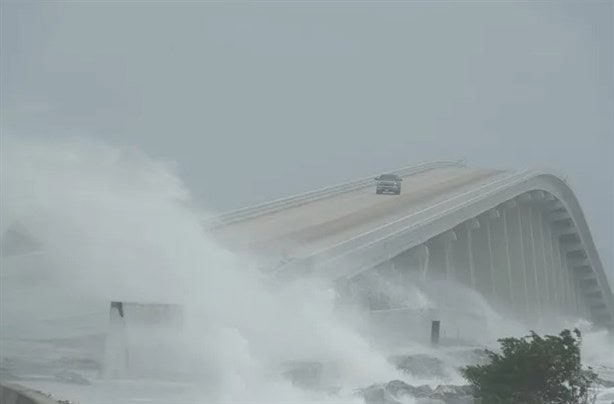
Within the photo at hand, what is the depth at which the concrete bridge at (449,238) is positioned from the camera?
3816 centimetres

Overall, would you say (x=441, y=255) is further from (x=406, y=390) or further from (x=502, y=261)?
(x=406, y=390)

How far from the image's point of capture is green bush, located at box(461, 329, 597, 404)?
51.0 ft

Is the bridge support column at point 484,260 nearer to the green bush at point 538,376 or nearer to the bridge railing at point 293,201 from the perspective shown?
the bridge railing at point 293,201

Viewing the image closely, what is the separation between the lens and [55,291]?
2878 cm

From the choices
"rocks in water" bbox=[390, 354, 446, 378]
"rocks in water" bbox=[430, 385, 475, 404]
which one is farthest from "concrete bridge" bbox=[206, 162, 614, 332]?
"rocks in water" bbox=[430, 385, 475, 404]

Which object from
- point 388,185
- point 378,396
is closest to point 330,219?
point 388,185

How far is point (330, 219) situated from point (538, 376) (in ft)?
101

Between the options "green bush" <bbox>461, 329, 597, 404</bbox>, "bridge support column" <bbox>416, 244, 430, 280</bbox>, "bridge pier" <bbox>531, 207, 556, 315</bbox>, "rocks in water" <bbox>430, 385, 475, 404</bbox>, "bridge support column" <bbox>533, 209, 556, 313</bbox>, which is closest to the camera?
"green bush" <bbox>461, 329, 597, 404</bbox>

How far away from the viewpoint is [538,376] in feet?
51.4

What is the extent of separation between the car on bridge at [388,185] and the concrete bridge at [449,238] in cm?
50

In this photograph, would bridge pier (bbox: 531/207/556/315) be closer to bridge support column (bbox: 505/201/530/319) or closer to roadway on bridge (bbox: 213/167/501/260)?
bridge support column (bbox: 505/201/530/319)

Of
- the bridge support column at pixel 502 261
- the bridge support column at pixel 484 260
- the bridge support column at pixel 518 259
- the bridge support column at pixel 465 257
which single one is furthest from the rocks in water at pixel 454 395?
the bridge support column at pixel 518 259

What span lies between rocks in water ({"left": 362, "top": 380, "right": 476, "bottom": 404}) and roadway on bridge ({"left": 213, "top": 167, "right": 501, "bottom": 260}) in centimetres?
944

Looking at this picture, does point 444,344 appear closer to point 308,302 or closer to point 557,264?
point 308,302
